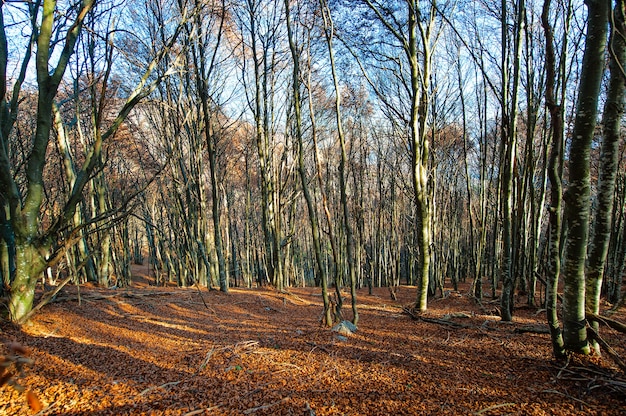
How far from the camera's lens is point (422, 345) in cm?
449

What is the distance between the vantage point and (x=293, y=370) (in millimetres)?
3551

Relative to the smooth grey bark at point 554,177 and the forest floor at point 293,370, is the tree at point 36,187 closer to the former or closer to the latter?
the forest floor at point 293,370

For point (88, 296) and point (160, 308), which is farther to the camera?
point (160, 308)

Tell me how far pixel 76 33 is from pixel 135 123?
34.7ft

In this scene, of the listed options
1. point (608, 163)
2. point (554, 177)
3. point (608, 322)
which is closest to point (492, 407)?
point (608, 322)

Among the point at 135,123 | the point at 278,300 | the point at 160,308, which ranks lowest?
the point at 278,300

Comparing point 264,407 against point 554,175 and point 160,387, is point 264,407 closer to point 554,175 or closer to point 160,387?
point 160,387

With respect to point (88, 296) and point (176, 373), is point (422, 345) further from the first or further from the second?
point (88, 296)

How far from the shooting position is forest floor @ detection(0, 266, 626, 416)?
8.75 ft

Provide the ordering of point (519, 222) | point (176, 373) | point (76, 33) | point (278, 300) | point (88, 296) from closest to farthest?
point (176, 373) < point (76, 33) < point (519, 222) < point (88, 296) < point (278, 300)

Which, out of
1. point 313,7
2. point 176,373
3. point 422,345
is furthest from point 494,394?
point 313,7

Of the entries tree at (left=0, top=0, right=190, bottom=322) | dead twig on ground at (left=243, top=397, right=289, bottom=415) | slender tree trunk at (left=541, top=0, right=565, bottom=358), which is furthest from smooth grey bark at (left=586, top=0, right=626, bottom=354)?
tree at (left=0, top=0, right=190, bottom=322)

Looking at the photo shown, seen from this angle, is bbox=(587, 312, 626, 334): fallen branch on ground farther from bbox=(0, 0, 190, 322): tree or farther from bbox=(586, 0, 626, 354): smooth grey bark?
bbox=(0, 0, 190, 322): tree

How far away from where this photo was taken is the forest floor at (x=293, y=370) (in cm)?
267
